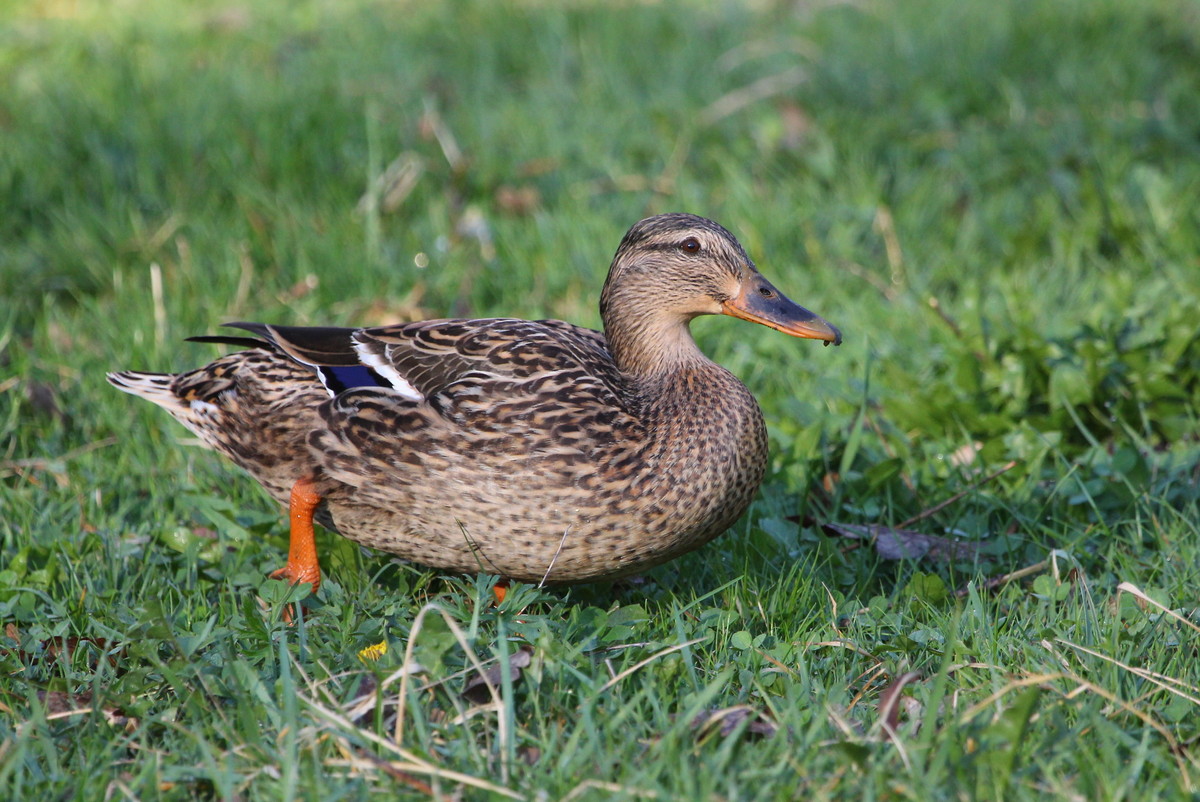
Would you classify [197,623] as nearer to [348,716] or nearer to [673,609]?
[348,716]

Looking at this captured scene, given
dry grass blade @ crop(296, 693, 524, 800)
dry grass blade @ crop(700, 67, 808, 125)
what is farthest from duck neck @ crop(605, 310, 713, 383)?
dry grass blade @ crop(700, 67, 808, 125)

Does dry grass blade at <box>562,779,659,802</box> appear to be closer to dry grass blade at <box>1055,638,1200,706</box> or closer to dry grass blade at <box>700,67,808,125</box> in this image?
dry grass blade at <box>1055,638,1200,706</box>

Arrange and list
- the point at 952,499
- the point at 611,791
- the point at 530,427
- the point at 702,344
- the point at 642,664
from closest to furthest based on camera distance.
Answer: the point at 611,791 < the point at 642,664 < the point at 530,427 < the point at 952,499 < the point at 702,344

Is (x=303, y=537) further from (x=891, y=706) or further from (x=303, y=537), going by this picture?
(x=891, y=706)

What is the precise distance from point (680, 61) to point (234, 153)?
278 centimetres

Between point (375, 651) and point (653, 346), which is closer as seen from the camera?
point (375, 651)

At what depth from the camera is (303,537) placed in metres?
3.47

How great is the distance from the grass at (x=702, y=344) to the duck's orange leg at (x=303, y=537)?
170mm

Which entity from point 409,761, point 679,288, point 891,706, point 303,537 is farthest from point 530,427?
point 891,706

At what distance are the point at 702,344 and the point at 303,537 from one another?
83.3 inches

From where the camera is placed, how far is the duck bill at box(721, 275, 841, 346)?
3.40m

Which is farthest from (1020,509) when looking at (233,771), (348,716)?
(233,771)

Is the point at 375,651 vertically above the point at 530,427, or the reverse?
the point at 530,427

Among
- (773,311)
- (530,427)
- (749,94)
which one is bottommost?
(530,427)
